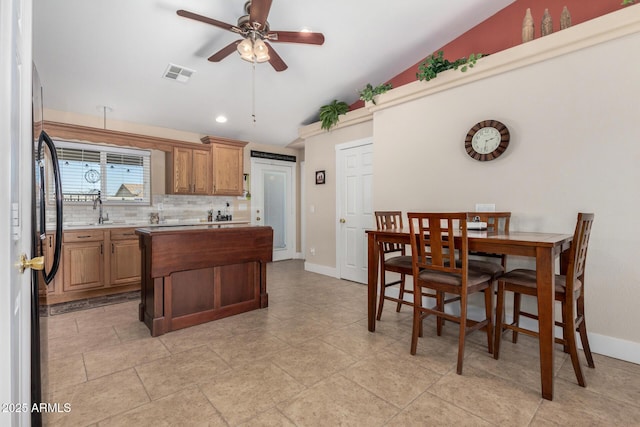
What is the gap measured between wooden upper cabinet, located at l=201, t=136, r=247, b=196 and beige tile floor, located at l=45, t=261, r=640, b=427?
2.70 metres

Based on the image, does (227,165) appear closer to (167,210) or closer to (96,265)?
(167,210)

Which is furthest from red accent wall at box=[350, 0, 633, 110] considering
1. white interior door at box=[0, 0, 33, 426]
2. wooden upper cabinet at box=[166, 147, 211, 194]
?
white interior door at box=[0, 0, 33, 426]

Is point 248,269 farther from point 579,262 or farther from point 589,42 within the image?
point 589,42

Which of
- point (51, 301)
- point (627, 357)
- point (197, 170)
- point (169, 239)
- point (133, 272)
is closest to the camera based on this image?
point (627, 357)

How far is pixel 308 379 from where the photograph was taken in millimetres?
2029

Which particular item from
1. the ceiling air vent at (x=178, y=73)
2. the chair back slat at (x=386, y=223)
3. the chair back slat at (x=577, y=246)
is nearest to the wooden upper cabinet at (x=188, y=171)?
the ceiling air vent at (x=178, y=73)

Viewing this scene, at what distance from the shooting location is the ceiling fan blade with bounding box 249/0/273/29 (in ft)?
7.45

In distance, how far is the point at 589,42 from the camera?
2.46 metres

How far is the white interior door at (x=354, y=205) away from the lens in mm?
4523

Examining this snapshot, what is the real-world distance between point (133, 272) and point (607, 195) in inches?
202

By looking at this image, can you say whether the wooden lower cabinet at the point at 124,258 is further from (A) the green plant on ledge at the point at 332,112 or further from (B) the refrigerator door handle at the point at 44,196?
(A) the green plant on ledge at the point at 332,112

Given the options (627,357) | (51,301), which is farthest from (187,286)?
(627,357)

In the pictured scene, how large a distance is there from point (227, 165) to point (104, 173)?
1.76 metres

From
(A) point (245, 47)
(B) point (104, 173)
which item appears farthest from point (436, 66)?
(B) point (104, 173)
